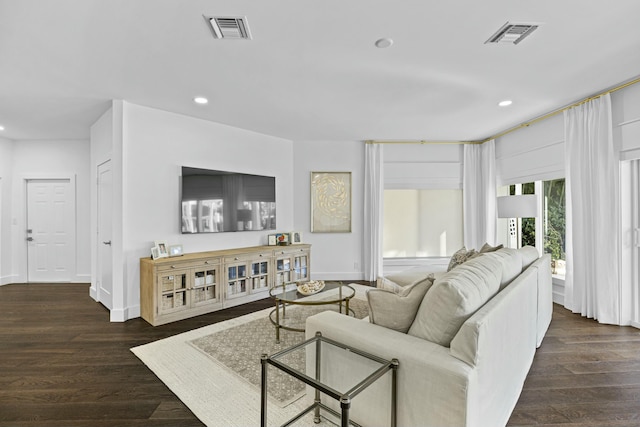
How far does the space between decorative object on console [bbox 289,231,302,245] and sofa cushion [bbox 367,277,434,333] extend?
3.53 meters

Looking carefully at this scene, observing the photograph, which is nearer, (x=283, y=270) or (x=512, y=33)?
(x=512, y=33)

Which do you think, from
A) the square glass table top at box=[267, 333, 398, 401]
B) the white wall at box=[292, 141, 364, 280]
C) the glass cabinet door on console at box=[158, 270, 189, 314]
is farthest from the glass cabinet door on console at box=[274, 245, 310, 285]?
the square glass table top at box=[267, 333, 398, 401]

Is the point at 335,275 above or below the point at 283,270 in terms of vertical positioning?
below

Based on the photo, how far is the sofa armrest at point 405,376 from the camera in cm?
125

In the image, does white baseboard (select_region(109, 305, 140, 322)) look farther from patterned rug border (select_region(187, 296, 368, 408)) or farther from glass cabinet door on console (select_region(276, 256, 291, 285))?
glass cabinet door on console (select_region(276, 256, 291, 285))

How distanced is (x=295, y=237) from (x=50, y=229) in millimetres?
4655

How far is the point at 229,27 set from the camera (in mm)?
2180

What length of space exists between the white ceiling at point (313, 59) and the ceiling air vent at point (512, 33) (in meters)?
0.06

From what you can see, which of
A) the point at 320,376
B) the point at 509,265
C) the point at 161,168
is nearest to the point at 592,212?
the point at 509,265

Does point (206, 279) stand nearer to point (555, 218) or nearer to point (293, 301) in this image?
point (293, 301)

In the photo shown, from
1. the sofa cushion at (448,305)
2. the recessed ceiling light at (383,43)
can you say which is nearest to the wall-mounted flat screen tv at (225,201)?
the recessed ceiling light at (383,43)

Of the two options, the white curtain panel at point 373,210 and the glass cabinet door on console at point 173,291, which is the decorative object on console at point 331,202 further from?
the glass cabinet door on console at point 173,291

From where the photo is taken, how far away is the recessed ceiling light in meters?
2.35

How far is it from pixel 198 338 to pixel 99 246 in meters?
2.47
